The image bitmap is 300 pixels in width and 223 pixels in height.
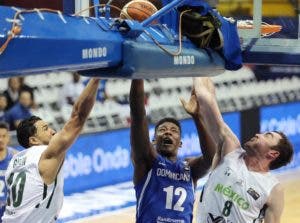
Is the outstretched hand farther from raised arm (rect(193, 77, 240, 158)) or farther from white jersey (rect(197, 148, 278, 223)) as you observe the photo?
white jersey (rect(197, 148, 278, 223))

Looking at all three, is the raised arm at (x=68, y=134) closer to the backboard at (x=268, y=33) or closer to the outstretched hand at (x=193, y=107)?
the outstretched hand at (x=193, y=107)

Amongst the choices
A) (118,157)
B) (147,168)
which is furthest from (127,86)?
(147,168)

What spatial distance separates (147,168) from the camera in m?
5.67

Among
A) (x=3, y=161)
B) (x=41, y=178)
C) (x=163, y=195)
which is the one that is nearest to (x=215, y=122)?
(x=163, y=195)

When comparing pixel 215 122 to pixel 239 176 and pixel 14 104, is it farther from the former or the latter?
pixel 14 104

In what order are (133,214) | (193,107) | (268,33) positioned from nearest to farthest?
1. (193,107)
2. (268,33)
3. (133,214)

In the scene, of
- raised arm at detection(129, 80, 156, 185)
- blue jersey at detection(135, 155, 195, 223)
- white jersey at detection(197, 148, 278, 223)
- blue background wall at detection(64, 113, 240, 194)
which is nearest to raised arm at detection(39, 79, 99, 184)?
raised arm at detection(129, 80, 156, 185)

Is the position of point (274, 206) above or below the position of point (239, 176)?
below

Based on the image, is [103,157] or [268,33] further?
[103,157]

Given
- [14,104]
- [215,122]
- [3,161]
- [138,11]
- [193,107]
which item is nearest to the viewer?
[138,11]

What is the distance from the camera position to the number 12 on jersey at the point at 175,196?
5648 millimetres

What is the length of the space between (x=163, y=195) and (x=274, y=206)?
2.76 ft

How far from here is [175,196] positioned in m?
5.67

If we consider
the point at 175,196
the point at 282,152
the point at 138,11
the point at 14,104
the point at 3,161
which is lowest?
the point at 14,104
